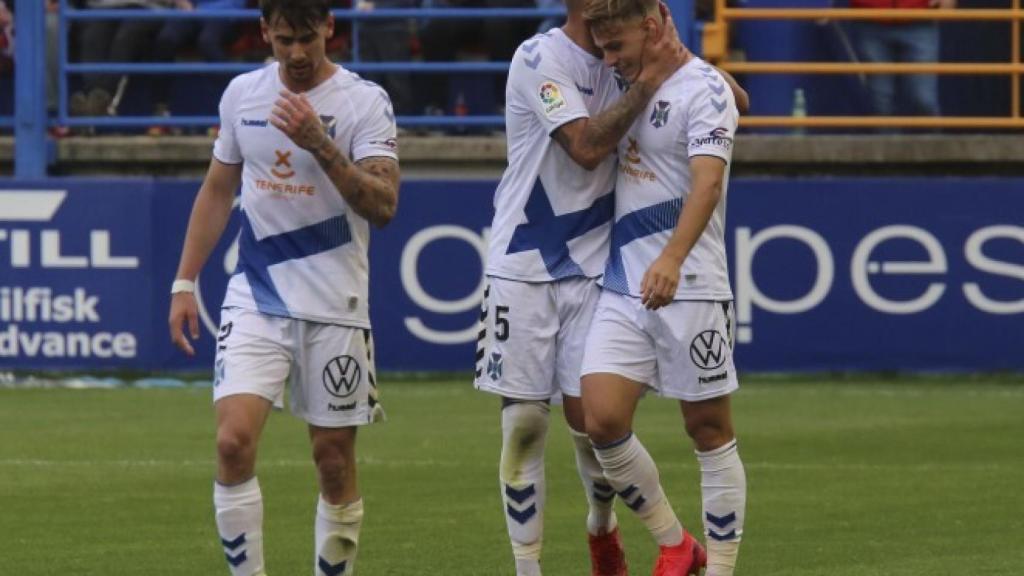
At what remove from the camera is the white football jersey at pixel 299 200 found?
750 cm

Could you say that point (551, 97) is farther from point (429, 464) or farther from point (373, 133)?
point (429, 464)

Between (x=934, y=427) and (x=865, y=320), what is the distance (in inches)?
103

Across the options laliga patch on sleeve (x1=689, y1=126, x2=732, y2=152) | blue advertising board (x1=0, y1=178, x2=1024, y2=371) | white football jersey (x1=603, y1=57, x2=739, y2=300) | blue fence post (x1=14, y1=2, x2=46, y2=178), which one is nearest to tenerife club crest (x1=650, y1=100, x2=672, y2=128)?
white football jersey (x1=603, y1=57, x2=739, y2=300)

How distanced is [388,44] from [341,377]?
10067 mm

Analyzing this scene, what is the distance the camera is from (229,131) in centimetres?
760

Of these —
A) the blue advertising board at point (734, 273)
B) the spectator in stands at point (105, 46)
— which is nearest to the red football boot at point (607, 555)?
the blue advertising board at point (734, 273)

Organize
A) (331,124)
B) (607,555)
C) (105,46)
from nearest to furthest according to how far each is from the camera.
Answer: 1. (331,124)
2. (607,555)
3. (105,46)

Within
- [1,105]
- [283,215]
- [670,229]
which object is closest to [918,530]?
[670,229]

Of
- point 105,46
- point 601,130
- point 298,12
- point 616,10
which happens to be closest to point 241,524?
point 298,12

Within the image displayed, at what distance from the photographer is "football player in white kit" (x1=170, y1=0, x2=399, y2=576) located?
291 inches

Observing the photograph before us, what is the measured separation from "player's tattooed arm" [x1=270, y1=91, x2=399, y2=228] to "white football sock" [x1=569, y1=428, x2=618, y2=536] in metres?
1.35

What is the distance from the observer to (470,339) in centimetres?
1599

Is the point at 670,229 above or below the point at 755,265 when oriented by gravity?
above

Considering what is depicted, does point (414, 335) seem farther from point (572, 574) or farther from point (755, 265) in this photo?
point (572, 574)
